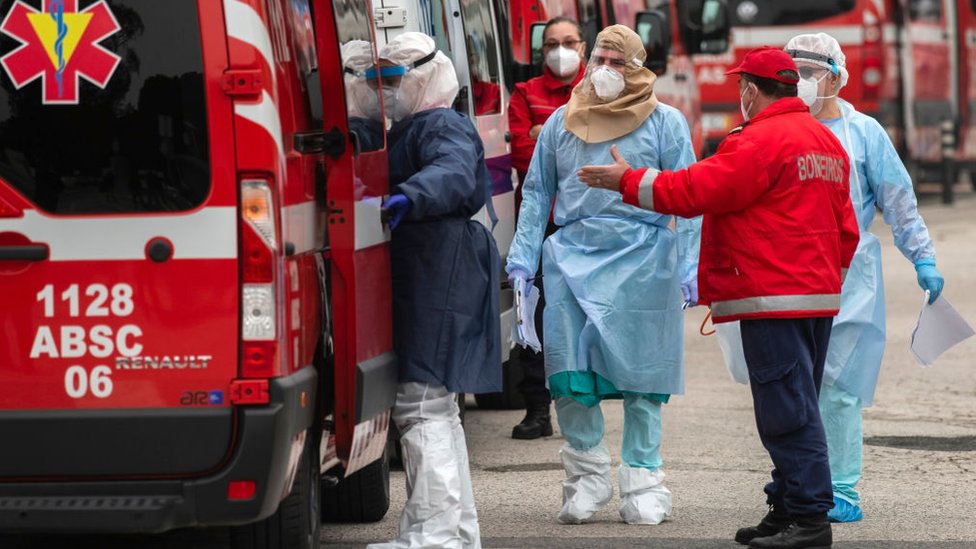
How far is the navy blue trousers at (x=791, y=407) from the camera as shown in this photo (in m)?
5.96

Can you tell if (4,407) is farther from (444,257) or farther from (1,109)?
(444,257)

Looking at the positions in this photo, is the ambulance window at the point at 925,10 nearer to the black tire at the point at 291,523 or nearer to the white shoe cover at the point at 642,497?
the white shoe cover at the point at 642,497

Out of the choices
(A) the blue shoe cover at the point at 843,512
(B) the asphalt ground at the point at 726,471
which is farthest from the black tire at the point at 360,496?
(A) the blue shoe cover at the point at 843,512

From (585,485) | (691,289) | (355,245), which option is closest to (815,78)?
Result: (691,289)

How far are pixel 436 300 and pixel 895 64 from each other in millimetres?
18516

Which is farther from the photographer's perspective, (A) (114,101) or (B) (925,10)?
(B) (925,10)

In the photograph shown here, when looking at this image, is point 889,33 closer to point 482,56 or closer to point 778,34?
point 778,34

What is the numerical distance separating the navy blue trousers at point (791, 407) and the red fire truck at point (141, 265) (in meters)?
1.81

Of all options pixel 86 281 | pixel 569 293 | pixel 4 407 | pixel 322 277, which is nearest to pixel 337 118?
pixel 322 277

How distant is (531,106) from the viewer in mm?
8406

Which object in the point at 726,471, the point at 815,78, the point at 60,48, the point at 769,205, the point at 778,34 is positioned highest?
the point at 60,48

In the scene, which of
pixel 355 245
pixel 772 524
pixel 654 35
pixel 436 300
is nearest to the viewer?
pixel 355 245

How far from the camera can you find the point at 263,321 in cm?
480

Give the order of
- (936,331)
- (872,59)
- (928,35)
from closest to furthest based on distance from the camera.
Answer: (936,331)
(872,59)
(928,35)
